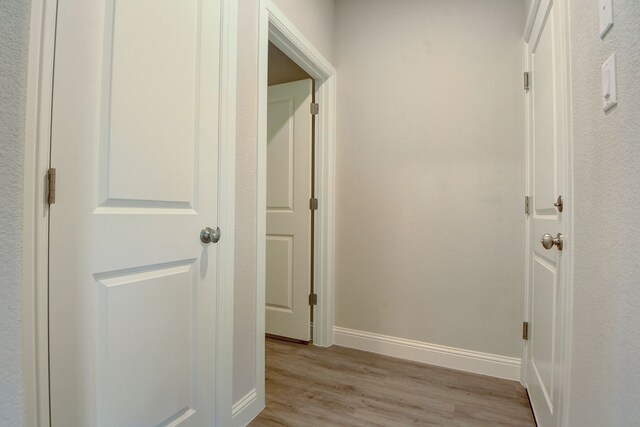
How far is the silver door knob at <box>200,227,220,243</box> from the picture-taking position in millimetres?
1249

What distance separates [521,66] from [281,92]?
1.67m

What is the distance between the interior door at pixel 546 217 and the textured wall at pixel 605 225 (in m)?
0.16

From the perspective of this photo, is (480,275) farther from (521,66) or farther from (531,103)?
(521,66)

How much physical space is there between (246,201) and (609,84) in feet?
4.25

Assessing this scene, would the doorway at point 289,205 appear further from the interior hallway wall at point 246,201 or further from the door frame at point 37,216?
the door frame at point 37,216

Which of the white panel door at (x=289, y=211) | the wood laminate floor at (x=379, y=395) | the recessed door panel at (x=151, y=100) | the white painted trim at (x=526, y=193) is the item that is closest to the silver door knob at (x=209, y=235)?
the recessed door panel at (x=151, y=100)

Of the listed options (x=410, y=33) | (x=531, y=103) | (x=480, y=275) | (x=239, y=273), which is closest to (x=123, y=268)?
(x=239, y=273)

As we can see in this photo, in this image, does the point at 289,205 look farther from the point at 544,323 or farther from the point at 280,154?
the point at 544,323

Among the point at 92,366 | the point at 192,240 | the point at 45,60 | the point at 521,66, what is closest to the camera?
the point at 45,60

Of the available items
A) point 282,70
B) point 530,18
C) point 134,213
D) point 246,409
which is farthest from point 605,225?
point 282,70

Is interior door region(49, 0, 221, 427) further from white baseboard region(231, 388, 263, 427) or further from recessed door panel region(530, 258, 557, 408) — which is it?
recessed door panel region(530, 258, 557, 408)

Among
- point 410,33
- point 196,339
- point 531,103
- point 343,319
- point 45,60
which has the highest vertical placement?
point 410,33

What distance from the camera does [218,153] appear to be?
132 cm

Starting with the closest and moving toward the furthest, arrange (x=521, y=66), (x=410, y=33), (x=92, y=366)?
(x=92, y=366) → (x=521, y=66) → (x=410, y=33)
